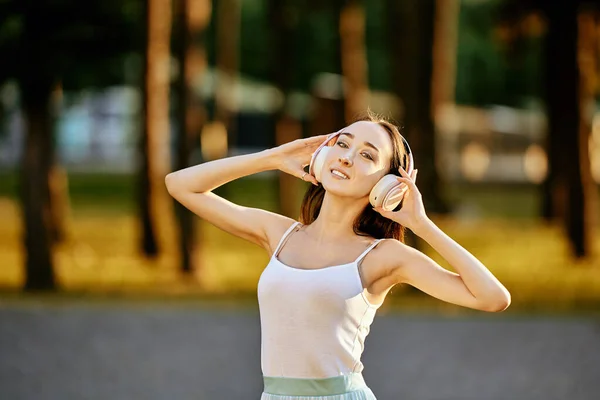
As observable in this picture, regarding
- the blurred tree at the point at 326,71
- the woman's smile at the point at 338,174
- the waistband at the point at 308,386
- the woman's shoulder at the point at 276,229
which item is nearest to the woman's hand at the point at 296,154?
the woman's shoulder at the point at 276,229

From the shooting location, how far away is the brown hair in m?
4.76

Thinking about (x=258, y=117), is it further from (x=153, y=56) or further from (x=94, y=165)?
(x=153, y=56)

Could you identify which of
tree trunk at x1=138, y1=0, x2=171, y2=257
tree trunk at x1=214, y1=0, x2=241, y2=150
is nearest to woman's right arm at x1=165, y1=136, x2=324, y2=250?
tree trunk at x1=138, y1=0, x2=171, y2=257

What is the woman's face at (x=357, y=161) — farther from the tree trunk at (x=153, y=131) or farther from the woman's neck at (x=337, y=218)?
the tree trunk at (x=153, y=131)

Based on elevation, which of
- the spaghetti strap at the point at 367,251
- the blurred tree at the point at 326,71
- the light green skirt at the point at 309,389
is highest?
the spaghetti strap at the point at 367,251

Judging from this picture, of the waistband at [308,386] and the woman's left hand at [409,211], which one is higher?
the woman's left hand at [409,211]

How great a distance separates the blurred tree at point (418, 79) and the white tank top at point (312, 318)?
1368 cm

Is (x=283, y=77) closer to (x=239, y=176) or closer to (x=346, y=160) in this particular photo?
(x=239, y=176)

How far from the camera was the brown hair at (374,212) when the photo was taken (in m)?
4.76

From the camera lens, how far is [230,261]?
23.8m

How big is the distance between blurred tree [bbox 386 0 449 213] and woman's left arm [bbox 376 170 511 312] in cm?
1355

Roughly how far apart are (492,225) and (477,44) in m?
30.7

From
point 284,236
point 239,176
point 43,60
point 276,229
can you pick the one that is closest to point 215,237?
point 43,60

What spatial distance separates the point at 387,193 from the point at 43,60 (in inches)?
529
